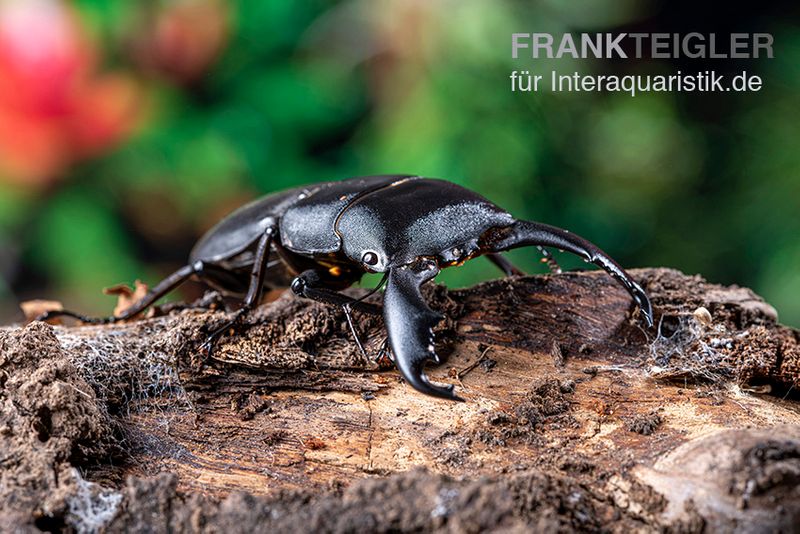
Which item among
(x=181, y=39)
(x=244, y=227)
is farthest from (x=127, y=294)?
(x=181, y=39)

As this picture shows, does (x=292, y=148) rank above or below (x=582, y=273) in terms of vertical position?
above

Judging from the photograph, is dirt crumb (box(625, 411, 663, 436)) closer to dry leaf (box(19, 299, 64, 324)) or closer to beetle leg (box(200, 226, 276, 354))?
beetle leg (box(200, 226, 276, 354))

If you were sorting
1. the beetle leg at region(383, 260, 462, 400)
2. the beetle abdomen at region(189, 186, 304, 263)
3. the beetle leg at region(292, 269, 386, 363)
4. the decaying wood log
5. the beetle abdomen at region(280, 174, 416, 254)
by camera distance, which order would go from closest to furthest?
the decaying wood log, the beetle leg at region(383, 260, 462, 400), the beetle leg at region(292, 269, 386, 363), the beetle abdomen at region(280, 174, 416, 254), the beetle abdomen at region(189, 186, 304, 263)

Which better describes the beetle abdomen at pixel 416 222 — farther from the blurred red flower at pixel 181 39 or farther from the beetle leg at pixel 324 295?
the blurred red flower at pixel 181 39

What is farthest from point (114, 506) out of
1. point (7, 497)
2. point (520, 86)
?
point (520, 86)

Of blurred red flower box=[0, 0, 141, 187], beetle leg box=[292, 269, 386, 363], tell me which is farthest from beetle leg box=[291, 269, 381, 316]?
blurred red flower box=[0, 0, 141, 187]

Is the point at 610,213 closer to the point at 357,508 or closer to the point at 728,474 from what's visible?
the point at 728,474

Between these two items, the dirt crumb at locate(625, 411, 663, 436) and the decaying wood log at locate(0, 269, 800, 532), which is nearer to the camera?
the decaying wood log at locate(0, 269, 800, 532)
